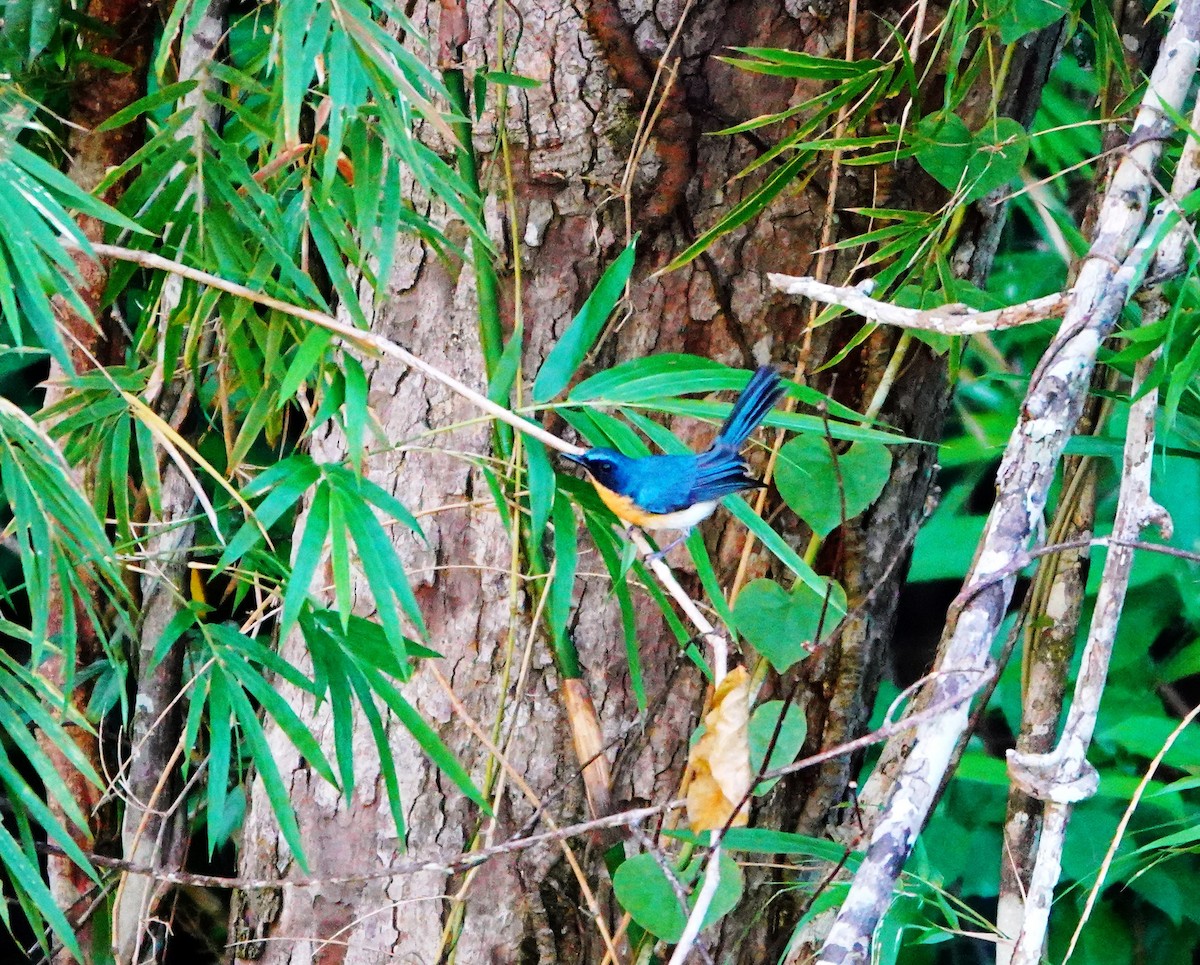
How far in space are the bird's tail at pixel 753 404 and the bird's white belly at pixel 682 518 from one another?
0.12m

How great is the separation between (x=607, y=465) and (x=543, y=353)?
Result: 27 centimetres

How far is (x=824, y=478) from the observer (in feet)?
4.96

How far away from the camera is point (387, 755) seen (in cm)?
146

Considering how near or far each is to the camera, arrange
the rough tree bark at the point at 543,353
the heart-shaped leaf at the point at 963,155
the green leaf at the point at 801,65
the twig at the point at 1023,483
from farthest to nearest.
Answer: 1. the rough tree bark at the point at 543,353
2. the heart-shaped leaf at the point at 963,155
3. the green leaf at the point at 801,65
4. the twig at the point at 1023,483

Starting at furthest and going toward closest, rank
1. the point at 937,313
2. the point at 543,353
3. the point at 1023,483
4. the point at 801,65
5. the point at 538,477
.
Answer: the point at 543,353
the point at 801,65
the point at 538,477
the point at 937,313
the point at 1023,483

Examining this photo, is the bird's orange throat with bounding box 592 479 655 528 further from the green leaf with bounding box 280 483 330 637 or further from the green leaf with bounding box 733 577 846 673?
the green leaf with bounding box 280 483 330 637

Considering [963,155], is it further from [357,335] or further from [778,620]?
[357,335]

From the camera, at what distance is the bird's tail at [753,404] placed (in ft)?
4.60

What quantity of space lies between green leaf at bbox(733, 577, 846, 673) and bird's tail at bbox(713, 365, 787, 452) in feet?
0.70

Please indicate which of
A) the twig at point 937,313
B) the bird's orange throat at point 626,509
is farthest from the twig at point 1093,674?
the bird's orange throat at point 626,509

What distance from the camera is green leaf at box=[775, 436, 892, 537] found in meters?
1.51

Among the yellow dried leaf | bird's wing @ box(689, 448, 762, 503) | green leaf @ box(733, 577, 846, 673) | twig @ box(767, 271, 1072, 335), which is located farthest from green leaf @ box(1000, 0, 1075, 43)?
the yellow dried leaf

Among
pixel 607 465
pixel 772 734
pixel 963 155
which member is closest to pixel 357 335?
pixel 607 465

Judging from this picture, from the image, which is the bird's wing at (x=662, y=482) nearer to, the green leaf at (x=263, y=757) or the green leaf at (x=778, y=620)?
the green leaf at (x=778, y=620)
